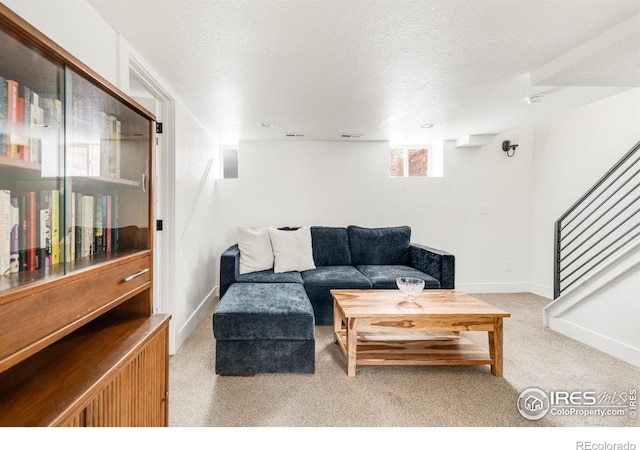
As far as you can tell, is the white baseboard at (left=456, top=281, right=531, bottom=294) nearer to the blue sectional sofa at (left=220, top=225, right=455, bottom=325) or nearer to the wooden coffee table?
the blue sectional sofa at (left=220, top=225, right=455, bottom=325)

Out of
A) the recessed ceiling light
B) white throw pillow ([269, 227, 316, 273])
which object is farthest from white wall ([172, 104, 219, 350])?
the recessed ceiling light

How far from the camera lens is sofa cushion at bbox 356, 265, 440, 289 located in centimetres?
297

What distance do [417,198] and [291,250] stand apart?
6.49 feet

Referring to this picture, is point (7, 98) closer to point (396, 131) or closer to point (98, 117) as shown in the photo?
point (98, 117)

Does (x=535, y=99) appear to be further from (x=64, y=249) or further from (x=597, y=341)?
(x=64, y=249)

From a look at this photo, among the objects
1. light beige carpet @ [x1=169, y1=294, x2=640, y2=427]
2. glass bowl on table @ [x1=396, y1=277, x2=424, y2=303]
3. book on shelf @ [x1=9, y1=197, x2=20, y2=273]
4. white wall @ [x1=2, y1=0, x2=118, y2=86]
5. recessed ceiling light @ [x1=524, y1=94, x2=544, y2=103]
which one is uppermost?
recessed ceiling light @ [x1=524, y1=94, x2=544, y2=103]

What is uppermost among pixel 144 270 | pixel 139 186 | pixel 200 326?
pixel 139 186

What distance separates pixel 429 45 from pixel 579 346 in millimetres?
2694

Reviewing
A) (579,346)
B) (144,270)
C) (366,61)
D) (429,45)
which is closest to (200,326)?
(144,270)

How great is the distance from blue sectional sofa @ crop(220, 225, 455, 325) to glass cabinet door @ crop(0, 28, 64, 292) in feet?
7.19

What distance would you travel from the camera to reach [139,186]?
1.25 meters

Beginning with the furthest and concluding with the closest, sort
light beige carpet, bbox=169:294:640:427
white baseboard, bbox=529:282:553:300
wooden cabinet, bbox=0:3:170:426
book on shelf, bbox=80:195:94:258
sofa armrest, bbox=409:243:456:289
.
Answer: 1. white baseboard, bbox=529:282:553:300
2. sofa armrest, bbox=409:243:456:289
3. light beige carpet, bbox=169:294:640:427
4. book on shelf, bbox=80:195:94:258
5. wooden cabinet, bbox=0:3:170:426

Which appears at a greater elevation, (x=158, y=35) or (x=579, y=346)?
(x=158, y=35)

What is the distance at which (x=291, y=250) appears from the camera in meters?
3.37
